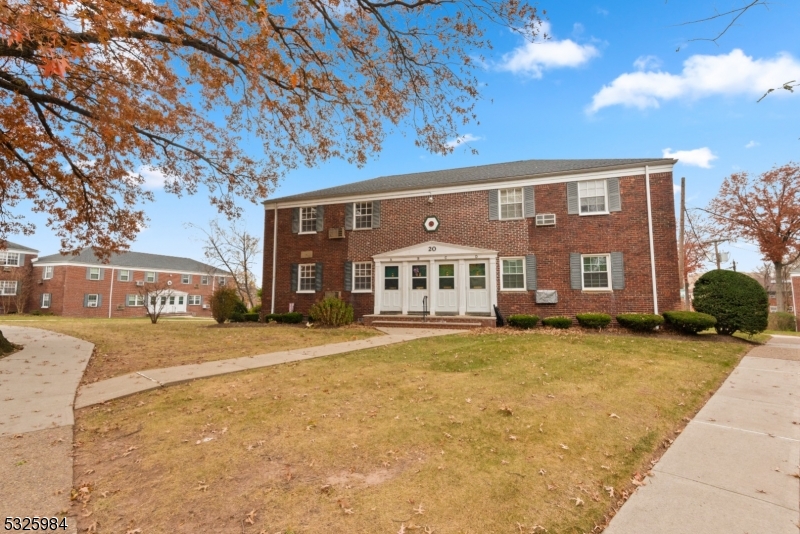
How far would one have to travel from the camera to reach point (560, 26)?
5773mm

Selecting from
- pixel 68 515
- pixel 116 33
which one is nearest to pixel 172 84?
pixel 116 33

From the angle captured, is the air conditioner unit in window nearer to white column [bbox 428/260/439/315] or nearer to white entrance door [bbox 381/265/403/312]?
white column [bbox 428/260/439/315]

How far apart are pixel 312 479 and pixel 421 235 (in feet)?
46.3

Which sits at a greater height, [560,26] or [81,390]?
[560,26]

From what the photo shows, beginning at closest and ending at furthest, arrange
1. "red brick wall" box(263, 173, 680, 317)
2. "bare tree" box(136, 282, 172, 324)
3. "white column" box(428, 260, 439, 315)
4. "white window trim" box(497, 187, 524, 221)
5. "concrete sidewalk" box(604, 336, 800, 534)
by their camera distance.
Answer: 1. "concrete sidewalk" box(604, 336, 800, 534)
2. "red brick wall" box(263, 173, 680, 317)
3. "white window trim" box(497, 187, 524, 221)
4. "white column" box(428, 260, 439, 315)
5. "bare tree" box(136, 282, 172, 324)

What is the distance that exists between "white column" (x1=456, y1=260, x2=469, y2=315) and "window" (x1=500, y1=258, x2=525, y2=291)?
1428 mm

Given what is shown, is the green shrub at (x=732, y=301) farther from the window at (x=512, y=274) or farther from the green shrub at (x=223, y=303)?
the green shrub at (x=223, y=303)

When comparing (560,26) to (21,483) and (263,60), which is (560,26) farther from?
(21,483)

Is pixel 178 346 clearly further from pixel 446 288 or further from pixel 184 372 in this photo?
pixel 446 288

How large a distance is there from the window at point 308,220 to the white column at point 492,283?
8.68 m

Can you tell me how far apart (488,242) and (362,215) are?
602cm

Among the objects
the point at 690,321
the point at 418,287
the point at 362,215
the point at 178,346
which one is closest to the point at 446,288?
the point at 418,287

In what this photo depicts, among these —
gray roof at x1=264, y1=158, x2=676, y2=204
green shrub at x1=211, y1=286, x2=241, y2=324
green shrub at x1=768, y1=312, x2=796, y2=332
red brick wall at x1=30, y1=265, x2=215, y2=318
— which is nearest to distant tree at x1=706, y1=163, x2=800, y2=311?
green shrub at x1=768, y1=312, x2=796, y2=332

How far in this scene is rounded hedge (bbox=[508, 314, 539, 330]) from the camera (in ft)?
44.8
